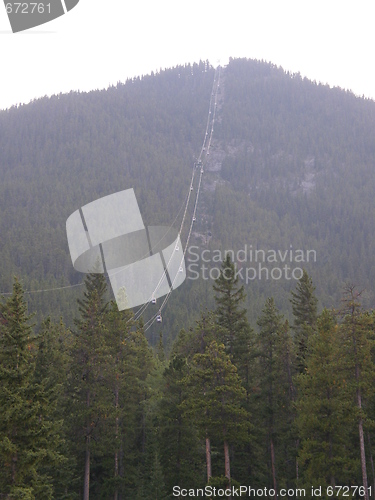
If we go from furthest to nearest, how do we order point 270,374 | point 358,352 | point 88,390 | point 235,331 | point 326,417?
point 235,331
point 270,374
point 88,390
point 326,417
point 358,352

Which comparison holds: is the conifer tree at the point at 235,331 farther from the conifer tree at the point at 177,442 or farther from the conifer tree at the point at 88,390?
the conifer tree at the point at 88,390

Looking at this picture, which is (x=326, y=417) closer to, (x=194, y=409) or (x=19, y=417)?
(x=194, y=409)

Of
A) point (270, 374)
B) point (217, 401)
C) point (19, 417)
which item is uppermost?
point (270, 374)

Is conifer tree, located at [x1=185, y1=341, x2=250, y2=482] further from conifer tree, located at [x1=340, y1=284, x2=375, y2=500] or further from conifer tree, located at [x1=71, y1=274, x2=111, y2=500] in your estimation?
conifer tree, located at [x1=340, y1=284, x2=375, y2=500]

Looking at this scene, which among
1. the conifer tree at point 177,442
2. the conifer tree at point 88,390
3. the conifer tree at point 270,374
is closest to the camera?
the conifer tree at point 88,390

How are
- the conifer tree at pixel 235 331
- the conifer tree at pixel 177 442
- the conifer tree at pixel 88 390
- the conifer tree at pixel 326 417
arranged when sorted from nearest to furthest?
the conifer tree at pixel 326 417, the conifer tree at pixel 88 390, the conifer tree at pixel 177 442, the conifer tree at pixel 235 331

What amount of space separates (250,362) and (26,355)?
62.3 ft

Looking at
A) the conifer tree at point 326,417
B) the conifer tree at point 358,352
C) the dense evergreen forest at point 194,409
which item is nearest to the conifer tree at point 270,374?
the dense evergreen forest at point 194,409

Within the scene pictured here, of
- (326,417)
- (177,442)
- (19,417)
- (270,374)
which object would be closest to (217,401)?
(177,442)

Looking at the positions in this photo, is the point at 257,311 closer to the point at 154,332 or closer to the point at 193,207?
the point at 154,332

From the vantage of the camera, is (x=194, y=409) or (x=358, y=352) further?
(x=194, y=409)

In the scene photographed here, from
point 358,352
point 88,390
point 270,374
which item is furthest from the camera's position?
point 270,374

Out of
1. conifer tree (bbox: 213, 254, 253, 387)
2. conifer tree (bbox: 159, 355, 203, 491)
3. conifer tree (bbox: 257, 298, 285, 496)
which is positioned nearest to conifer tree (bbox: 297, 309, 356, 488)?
conifer tree (bbox: 257, 298, 285, 496)

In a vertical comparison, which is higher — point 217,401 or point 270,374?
point 270,374
